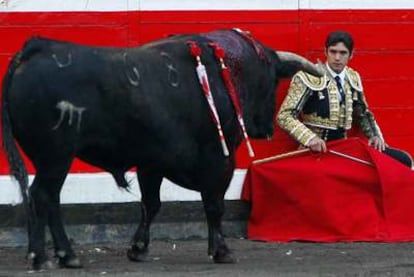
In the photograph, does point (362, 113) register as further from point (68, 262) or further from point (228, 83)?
point (68, 262)

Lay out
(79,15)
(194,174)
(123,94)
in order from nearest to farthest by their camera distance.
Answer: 1. (123,94)
2. (194,174)
3. (79,15)

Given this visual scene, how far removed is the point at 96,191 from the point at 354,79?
1.99 metres

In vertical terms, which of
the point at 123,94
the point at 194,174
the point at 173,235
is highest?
the point at 123,94

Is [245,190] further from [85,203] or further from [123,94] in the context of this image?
[123,94]

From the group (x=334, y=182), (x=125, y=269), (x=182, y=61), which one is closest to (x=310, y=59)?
(x=334, y=182)

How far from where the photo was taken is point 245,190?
973 centimetres

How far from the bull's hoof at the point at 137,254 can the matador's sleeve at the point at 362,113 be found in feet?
6.40

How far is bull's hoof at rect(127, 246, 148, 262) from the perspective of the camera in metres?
8.77

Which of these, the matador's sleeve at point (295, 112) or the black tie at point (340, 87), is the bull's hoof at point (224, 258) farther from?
the black tie at point (340, 87)

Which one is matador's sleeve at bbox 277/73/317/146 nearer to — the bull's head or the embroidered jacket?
the embroidered jacket

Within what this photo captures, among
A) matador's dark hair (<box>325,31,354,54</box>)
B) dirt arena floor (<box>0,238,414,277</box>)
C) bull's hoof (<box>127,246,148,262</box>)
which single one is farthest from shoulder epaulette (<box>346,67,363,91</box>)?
bull's hoof (<box>127,246,148,262</box>)

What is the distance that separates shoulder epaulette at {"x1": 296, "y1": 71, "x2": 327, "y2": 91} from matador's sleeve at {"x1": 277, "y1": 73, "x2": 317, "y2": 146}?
2cm

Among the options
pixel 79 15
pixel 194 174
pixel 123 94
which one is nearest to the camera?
pixel 123 94

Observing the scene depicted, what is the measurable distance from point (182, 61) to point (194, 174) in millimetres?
721
